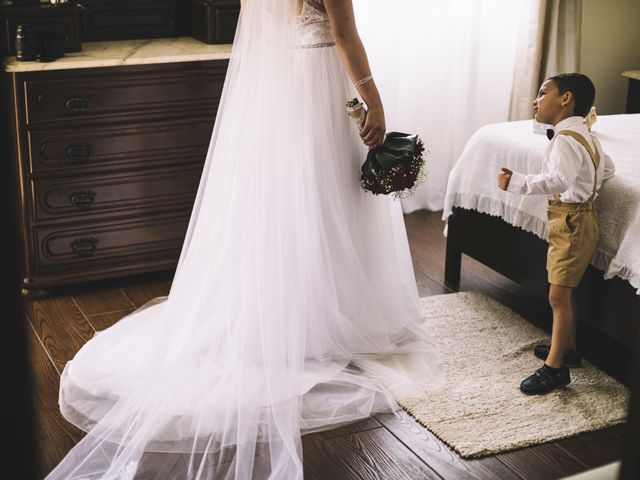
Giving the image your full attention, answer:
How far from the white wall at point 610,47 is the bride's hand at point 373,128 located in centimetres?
282

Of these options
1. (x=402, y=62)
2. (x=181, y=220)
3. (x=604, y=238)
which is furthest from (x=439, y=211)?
(x=604, y=238)

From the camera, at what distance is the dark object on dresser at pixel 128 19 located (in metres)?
4.02

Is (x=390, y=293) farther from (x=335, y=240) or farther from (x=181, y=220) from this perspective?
(x=181, y=220)

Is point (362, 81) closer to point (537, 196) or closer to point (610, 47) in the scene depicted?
point (537, 196)

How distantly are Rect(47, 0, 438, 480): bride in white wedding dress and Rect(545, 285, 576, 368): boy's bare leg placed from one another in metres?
0.43

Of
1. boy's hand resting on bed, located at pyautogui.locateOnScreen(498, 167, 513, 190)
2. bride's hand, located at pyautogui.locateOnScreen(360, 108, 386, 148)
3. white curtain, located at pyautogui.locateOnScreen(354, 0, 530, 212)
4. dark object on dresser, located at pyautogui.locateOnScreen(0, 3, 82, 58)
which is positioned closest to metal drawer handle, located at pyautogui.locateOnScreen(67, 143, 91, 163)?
dark object on dresser, located at pyautogui.locateOnScreen(0, 3, 82, 58)

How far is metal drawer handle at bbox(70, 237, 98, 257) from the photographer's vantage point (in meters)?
→ 3.71

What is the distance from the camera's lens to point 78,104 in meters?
3.54

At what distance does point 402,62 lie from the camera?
4.73 m

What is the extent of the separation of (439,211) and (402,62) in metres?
0.91

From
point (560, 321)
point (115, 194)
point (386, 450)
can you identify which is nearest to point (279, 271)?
point (386, 450)

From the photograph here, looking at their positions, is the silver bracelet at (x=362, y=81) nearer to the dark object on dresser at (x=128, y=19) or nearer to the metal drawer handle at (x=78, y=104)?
the metal drawer handle at (x=78, y=104)

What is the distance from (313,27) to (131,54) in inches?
49.0

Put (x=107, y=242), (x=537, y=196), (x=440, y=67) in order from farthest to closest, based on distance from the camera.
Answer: (x=440, y=67) → (x=107, y=242) → (x=537, y=196)
